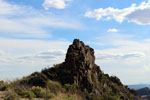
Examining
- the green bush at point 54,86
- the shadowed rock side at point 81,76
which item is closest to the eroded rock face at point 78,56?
the shadowed rock side at point 81,76

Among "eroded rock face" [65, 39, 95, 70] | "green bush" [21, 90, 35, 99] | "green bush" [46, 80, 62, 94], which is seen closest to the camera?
"green bush" [21, 90, 35, 99]

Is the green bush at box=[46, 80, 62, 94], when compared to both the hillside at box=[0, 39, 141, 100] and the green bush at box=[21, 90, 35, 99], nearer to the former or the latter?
the hillside at box=[0, 39, 141, 100]

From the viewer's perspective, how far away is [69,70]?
1988 cm

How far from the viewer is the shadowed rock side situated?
19.2 metres

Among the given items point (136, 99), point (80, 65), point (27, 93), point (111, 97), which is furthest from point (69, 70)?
point (136, 99)

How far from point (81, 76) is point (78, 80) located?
17.8 inches

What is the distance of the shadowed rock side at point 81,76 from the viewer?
1920 cm

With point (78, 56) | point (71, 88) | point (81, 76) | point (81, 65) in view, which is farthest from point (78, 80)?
point (78, 56)

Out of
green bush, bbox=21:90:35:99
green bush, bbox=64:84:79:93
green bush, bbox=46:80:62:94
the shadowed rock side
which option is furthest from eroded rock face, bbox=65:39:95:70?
green bush, bbox=21:90:35:99

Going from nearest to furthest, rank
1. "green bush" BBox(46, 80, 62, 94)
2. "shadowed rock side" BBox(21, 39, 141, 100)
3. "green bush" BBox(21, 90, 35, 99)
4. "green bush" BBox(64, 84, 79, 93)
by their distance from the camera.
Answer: "green bush" BBox(21, 90, 35, 99), "green bush" BBox(46, 80, 62, 94), "green bush" BBox(64, 84, 79, 93), "shadowed rock side" BBox(21, 39, 141, 100)

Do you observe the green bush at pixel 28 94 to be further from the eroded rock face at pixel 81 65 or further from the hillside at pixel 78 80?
the eroded rock face at pixel 81 65

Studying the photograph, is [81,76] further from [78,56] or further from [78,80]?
[78,56]

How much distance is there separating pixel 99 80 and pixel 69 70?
375 centimetres

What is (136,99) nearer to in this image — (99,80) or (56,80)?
(99,80)
